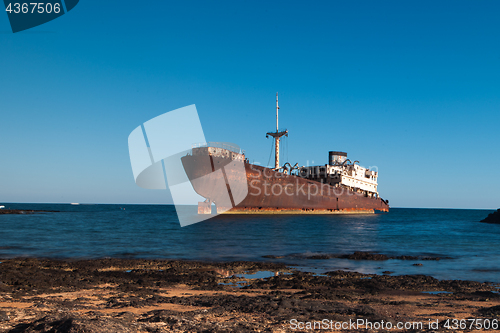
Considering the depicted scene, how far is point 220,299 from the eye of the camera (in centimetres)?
664

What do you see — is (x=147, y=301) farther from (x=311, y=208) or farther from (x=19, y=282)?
(x=311, y=208)

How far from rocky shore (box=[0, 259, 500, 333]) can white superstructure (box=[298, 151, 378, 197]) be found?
4394 cm

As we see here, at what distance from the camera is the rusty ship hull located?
3597 centimetres

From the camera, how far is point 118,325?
419cm

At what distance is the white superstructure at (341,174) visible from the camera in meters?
53.2

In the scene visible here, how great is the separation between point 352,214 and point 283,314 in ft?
188

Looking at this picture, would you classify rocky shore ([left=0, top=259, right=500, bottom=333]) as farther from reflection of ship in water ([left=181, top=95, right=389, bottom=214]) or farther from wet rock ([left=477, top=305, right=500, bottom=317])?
reflection of ship in water ([left=181, top=95, right=389, bottom=214])
